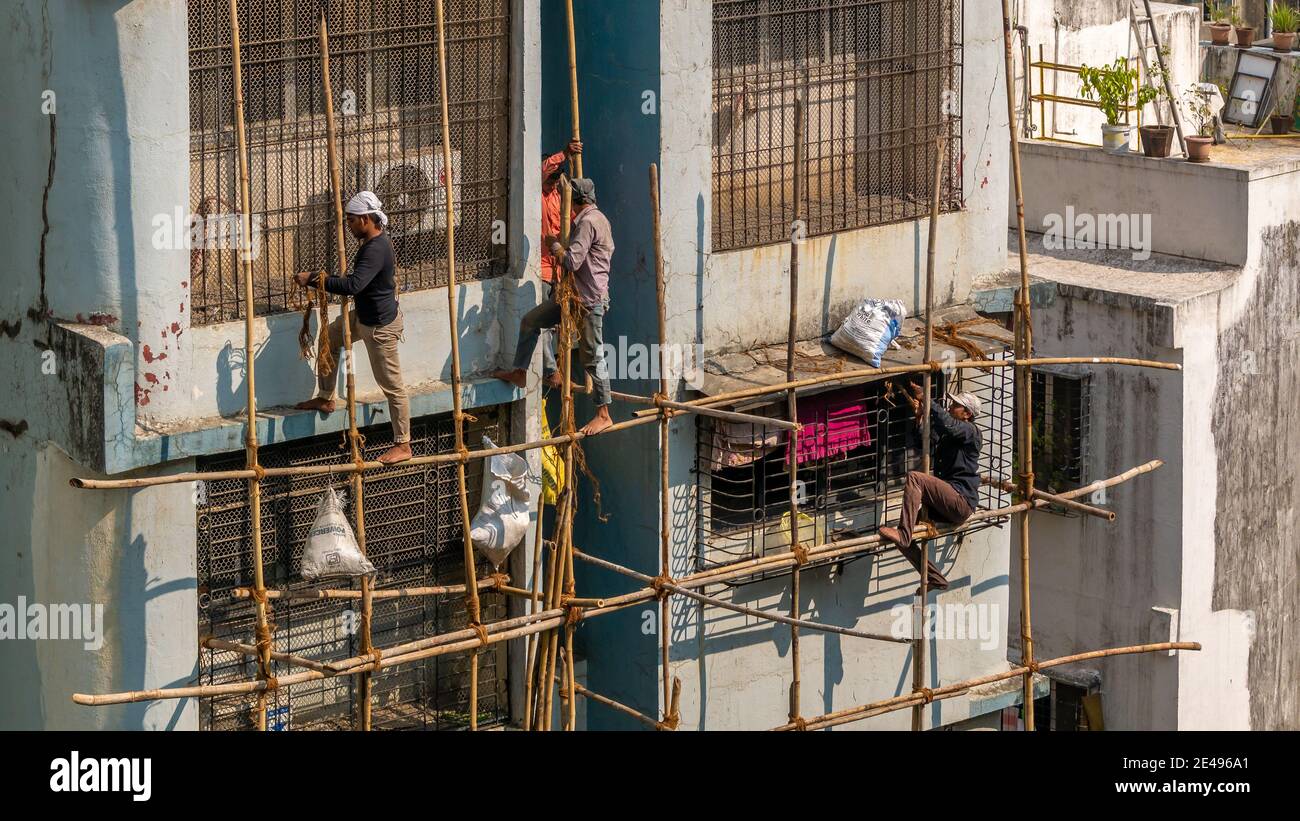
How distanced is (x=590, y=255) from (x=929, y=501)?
295 cm

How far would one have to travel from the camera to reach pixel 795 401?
47.9ft

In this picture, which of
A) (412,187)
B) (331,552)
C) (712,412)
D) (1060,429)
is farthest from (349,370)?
(1060,429)

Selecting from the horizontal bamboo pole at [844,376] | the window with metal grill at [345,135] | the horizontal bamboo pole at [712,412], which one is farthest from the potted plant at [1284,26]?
the window with metal grill at [345,135]

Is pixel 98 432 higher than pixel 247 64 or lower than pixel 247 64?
lower

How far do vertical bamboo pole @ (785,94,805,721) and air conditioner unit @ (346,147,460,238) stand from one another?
2168 millimetres

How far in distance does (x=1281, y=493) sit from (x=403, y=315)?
10562 millimetres

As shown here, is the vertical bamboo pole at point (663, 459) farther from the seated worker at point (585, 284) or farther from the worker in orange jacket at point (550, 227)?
the worker in orange jacket at point (550, 227)

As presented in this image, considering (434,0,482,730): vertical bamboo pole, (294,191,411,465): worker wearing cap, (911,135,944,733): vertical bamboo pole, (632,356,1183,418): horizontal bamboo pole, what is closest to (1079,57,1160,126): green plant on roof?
(911,135,944,733): vertical bamboo pole

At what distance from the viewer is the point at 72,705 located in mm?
12680

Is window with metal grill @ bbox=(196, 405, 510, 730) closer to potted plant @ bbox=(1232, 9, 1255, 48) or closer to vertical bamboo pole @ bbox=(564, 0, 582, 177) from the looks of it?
vertical bamboo pole @ bbox=(564, 0, 582, 177)

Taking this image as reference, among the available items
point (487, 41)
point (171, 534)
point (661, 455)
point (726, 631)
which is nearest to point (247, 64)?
point (487, 41)

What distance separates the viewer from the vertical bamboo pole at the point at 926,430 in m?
14.7

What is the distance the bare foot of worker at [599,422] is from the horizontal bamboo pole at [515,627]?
1037 mm

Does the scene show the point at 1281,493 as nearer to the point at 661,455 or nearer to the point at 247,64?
the point at 661,455
